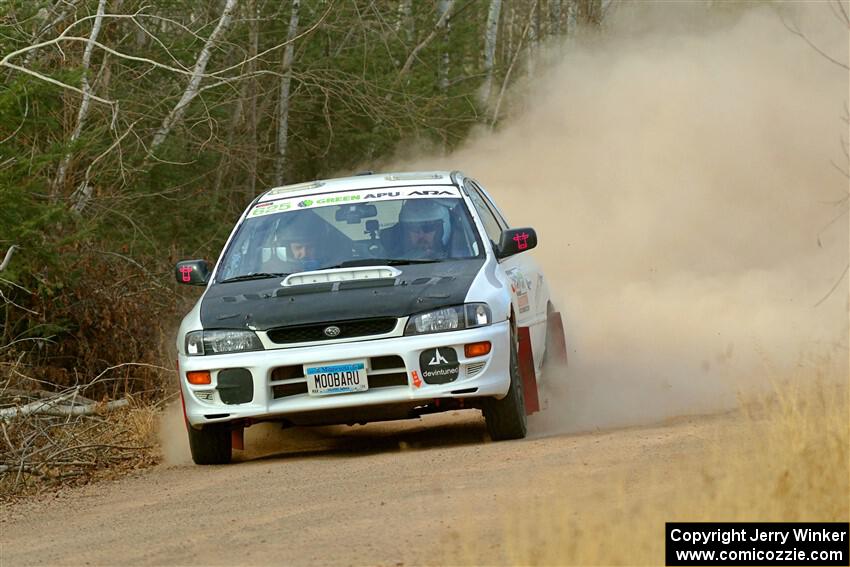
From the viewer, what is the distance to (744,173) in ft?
77.9

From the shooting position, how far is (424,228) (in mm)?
10078

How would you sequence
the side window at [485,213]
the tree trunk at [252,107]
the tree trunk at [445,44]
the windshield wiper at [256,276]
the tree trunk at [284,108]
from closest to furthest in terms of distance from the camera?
1. the windshield wiper at [256,276]
2. the side window at [485,213]
3. the tree trunk at [252,107]
4. the tree trunk at [284,108]
5. the tree trunk at [445,44]

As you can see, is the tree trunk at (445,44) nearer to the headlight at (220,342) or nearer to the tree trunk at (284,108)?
the tree trunk at (284,108)

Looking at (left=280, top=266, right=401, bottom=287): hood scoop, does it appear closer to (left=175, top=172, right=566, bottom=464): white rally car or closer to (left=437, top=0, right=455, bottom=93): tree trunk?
(left=175, top=172, right=566, bottom=464): white rally car

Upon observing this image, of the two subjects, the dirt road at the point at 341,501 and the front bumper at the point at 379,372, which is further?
the front bumper at the point at 379,372

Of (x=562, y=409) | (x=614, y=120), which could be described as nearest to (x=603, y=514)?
(x=562, y=409)

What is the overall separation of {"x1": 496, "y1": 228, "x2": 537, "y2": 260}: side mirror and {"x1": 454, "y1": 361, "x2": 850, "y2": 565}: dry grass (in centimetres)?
254

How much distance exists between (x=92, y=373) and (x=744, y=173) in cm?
1282

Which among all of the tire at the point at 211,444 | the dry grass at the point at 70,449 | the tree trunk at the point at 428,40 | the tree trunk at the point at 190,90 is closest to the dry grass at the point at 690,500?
the tire at the point at 211,444

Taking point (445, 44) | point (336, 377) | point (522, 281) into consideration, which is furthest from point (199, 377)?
point (445, 44)

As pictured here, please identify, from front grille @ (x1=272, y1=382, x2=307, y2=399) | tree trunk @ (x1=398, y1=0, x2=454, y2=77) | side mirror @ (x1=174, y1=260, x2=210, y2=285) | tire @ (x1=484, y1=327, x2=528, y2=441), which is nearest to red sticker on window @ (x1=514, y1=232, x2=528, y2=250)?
tire @ (x1=484, y1=327, x2=528, y2=441)

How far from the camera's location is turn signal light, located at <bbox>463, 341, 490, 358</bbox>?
29.0 ft

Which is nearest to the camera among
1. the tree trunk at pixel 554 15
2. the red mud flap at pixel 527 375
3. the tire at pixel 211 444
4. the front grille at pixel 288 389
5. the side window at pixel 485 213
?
the front grille at pixel 288 389

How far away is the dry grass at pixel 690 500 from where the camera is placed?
576 centimetres
